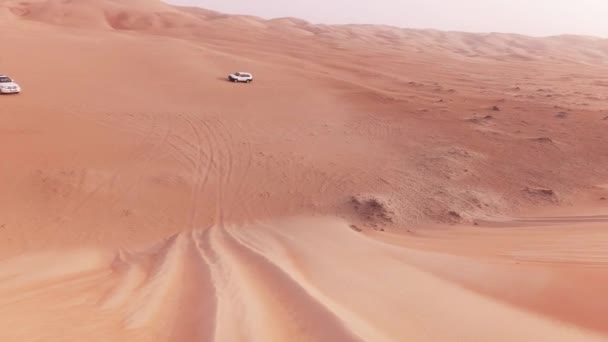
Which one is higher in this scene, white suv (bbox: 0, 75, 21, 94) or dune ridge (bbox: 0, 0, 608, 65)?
white suv (bbox: 0, 75, 21, 94)

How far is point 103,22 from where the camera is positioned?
189 ft

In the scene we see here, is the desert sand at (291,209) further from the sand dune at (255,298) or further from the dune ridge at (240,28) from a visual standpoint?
the dune ridge at (240,28)

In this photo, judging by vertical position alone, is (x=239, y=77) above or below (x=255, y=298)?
below

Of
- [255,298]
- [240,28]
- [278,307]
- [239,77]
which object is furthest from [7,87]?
[240,28]

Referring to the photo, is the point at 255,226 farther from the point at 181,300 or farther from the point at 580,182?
the point at 580,182

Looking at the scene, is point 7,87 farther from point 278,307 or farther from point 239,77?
point 278,307

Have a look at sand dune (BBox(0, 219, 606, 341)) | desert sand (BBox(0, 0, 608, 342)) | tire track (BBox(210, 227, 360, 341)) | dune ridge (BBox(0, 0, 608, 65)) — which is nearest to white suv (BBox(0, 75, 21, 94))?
desert sand (BBox(0, 0, 608, 342))

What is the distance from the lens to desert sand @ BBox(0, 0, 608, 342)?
529 centimetres

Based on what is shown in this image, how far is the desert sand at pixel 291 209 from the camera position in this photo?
529 centimetres

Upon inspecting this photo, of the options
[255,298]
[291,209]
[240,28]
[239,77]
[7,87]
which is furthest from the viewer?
[240,28]

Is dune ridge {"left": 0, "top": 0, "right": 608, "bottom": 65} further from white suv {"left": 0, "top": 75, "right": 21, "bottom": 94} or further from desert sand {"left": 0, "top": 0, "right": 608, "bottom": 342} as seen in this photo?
white suv {"left": 0, "top": 75, "right": 21, "bottom": 94}

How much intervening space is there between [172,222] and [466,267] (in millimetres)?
6622

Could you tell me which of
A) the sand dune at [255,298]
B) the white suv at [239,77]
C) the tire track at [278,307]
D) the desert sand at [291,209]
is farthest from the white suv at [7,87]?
the tire track at [278,307]

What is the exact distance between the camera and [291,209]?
12148 mm
